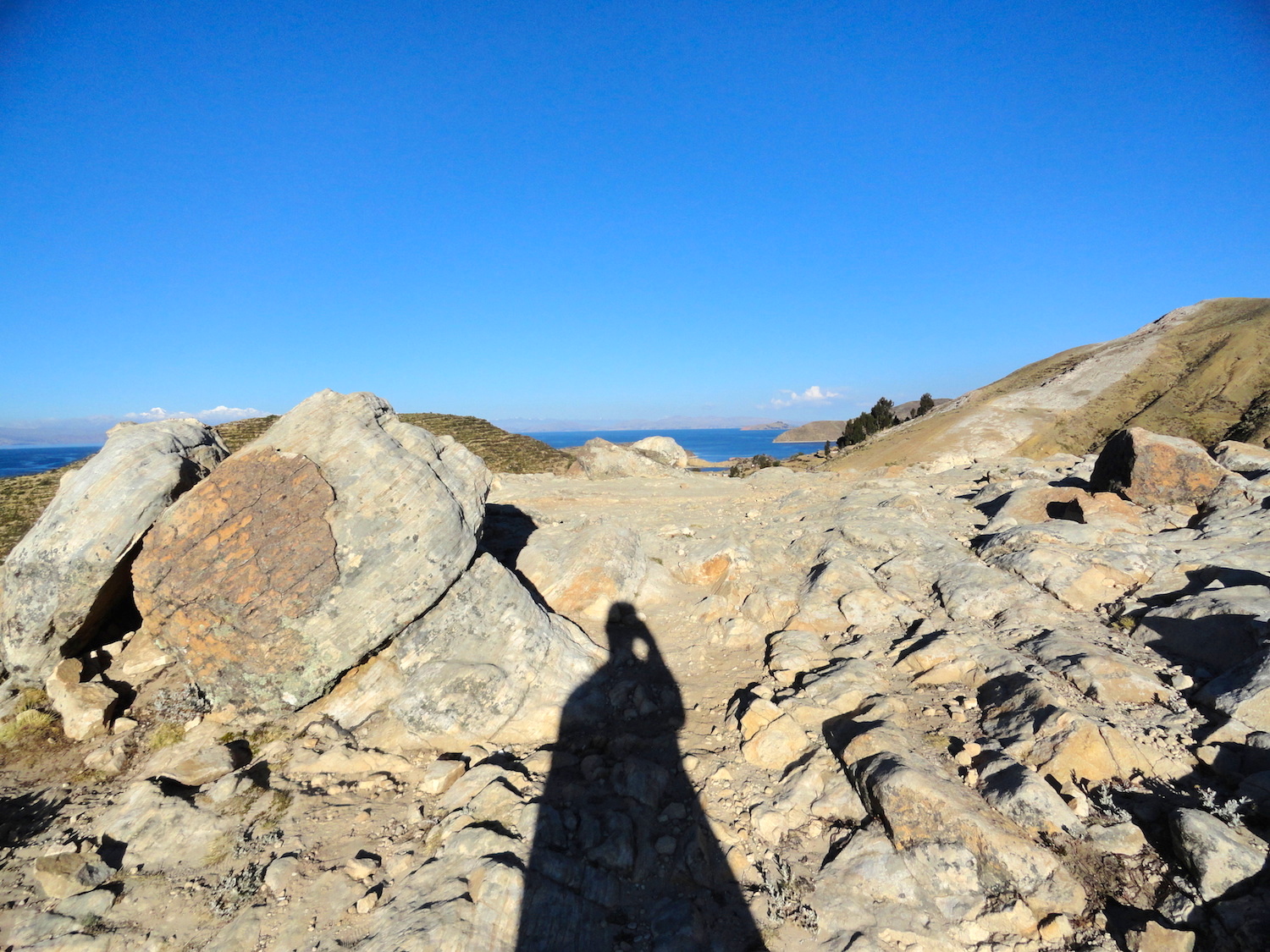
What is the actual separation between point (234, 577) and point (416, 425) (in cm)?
543

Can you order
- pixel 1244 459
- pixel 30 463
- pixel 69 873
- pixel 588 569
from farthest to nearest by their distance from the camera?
1. pixel 30 463
2. pixel 1244 459
3. pixel 588 569
4. pixel 69 873

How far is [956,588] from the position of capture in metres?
10.1

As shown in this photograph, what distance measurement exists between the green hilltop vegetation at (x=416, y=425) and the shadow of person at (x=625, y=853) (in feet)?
29.5

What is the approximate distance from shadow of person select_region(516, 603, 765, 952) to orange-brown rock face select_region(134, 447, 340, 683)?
3.95 meters

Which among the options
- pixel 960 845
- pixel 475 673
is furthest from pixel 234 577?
pixel 960 845

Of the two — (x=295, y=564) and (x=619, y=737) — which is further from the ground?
(x=295, y=564)

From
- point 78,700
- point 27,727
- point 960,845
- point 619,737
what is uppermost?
point 78,700

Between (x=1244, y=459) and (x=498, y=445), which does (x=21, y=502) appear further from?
(x=1244, y=459)

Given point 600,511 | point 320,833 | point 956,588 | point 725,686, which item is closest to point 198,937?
point 320,833

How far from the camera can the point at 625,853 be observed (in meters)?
5.65

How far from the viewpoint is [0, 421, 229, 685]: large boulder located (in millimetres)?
7730

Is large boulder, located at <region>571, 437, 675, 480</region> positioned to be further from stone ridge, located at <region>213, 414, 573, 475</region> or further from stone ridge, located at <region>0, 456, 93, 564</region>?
stone ridge, located at <region>0, 456, 93, 564</region>

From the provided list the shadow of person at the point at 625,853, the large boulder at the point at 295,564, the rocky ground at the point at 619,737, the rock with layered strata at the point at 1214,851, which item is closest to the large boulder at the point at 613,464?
the rocky ground at the point at 619,737

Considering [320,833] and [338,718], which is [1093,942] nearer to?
Result: [320,833]
